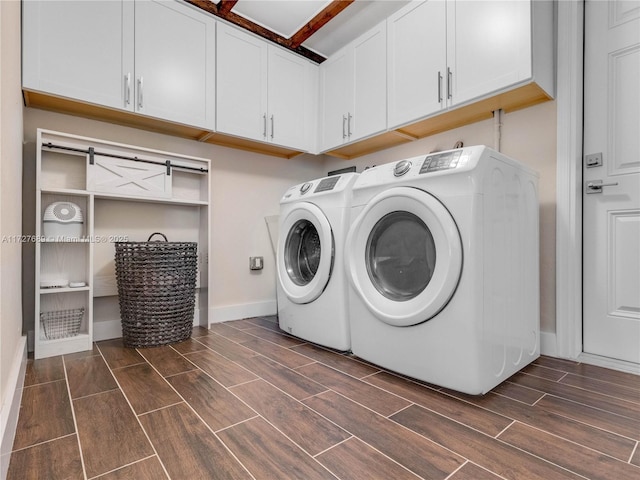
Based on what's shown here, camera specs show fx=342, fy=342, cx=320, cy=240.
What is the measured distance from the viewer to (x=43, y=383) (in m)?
1.41

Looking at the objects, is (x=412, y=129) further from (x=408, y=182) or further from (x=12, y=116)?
(x=12, y=116)

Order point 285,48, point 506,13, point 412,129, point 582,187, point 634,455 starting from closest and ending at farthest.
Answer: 1. point 634,455
2. point 506,13
3. point 582,187
4. point 412,129
5. point 285,48

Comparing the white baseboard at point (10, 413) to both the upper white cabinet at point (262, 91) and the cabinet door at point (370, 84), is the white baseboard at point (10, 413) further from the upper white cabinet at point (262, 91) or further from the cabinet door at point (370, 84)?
the cabinet door at point (370, 84)

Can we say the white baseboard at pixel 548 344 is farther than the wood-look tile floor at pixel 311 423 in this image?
Yes

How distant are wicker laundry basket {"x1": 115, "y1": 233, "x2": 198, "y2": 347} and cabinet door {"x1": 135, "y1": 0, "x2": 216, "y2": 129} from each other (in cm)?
82

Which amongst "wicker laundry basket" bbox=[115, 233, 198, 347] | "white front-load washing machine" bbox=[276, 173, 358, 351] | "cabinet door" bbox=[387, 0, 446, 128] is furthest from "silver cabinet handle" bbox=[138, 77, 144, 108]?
"cabinet door" bbox=[387, 0, 446, 128]

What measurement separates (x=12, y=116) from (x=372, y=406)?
173 cm

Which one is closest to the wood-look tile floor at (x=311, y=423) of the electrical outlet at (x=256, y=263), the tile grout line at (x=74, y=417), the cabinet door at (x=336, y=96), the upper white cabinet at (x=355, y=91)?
the tile grout line at (x=74, y=417)

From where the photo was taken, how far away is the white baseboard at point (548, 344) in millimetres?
1750

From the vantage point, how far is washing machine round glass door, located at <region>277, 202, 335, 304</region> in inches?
74.1

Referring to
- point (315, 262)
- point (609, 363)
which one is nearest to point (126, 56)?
point (315, 262)

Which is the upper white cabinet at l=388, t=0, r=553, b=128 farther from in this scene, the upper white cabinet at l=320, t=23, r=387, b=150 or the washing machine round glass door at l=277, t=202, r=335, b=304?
the washing machine round glass door at l=277, t=202, r=335, b=304

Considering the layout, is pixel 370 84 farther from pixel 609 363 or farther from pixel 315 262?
pixel 609 363

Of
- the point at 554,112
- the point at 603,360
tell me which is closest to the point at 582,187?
the point at 554,112
